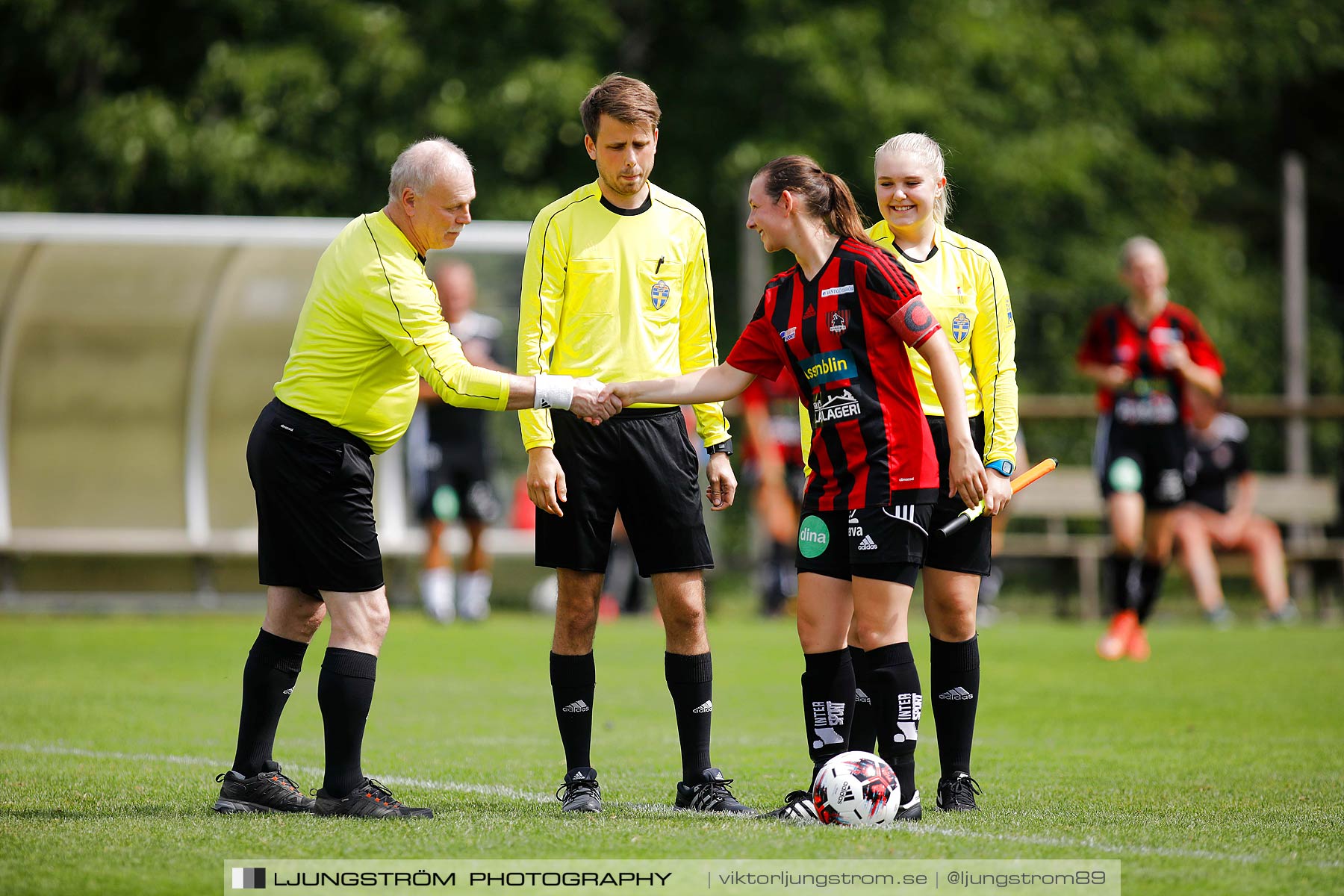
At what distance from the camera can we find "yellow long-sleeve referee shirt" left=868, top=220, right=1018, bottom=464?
5.26 m

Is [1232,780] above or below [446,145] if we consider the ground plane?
below

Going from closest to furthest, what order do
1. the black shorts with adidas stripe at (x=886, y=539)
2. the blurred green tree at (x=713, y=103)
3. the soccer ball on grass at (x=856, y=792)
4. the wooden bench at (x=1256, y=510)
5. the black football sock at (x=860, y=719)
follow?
the soccer ball on grass at (x=856, y=792), the black shorts with adidas stripe at (x=886, y=539), the black football sock at (x=860, y=719), the wooden bench at (x=1256, y=510), the blurred green tree at (x=713, y=103)

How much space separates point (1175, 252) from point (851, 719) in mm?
16937

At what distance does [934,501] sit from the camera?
16.1ft

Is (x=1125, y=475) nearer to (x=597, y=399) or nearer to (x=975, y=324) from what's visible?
(x=975, y=324)

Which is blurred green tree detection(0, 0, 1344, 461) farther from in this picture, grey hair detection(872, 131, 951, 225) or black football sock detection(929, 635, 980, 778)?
black football sock detection(929, 635, 980, 778)

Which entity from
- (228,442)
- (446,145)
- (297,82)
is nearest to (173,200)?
(297,82)

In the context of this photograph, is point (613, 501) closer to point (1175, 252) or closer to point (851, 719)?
point (851, 719)

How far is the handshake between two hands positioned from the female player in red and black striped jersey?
0.01m

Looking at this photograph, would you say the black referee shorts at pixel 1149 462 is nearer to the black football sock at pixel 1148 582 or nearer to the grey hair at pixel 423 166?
the black football sock at pixel 1148 582

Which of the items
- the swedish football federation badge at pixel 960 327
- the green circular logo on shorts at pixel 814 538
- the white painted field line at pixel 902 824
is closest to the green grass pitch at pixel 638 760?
the white painted field line at pixel 902 824

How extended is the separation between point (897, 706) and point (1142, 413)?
236 inches

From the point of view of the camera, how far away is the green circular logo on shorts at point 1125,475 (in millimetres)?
10289

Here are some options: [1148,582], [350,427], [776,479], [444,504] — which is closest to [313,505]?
[350,427]
